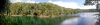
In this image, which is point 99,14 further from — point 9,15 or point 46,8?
point 9,15

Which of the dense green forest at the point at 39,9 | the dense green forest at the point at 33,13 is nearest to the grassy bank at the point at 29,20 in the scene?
the dense green forest at the point at 33,13

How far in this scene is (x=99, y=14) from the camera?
20.6ft

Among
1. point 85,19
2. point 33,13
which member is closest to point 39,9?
point 33,13

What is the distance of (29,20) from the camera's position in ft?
21.8

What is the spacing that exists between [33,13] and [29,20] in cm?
22

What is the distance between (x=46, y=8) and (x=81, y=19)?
834 mm

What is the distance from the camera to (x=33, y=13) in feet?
21.4

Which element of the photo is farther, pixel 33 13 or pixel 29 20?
pixel 29 20

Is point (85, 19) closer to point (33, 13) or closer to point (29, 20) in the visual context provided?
point (33, 13)

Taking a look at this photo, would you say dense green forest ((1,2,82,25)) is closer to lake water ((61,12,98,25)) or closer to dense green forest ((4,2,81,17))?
dense green forest ((4,2,81,17))

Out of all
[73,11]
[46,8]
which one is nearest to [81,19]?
[73,11]

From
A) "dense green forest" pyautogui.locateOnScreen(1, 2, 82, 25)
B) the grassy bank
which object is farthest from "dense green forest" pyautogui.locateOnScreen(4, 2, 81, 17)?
the grassy bank

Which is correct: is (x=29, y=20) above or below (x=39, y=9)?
below

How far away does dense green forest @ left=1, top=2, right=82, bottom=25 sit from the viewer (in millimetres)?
6457
